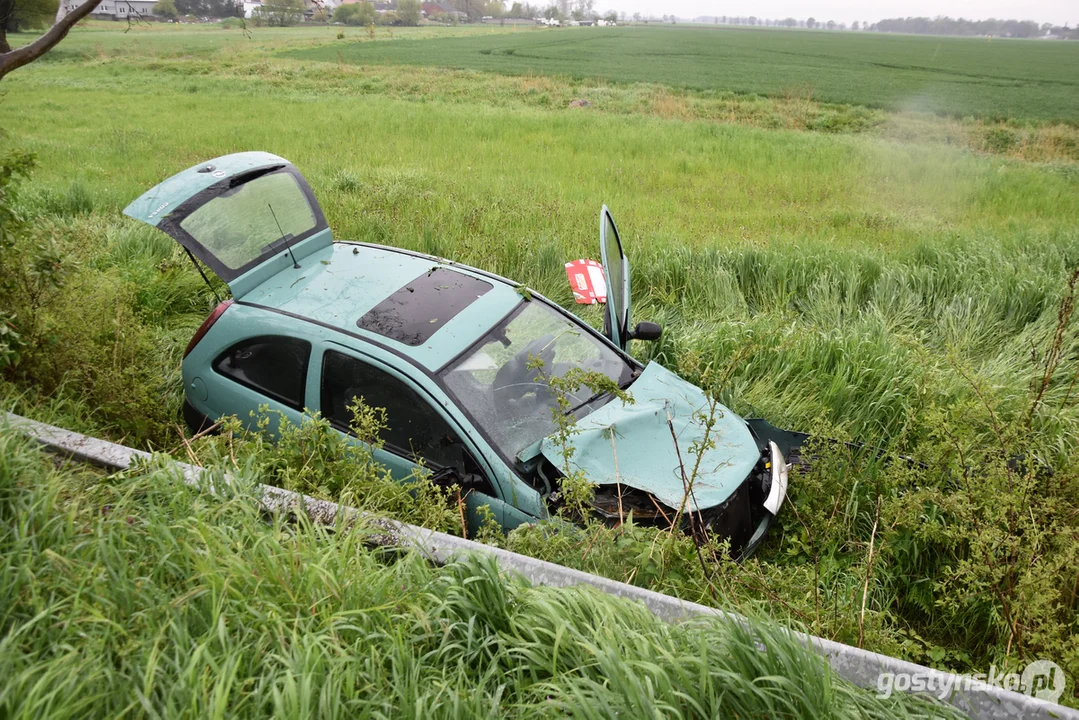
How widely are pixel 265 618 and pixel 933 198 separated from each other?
40.3ft

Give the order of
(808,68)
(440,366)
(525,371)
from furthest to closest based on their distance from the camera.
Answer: (808,68) < (525,371) < (440,366)

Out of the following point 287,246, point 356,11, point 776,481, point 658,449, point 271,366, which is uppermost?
point 356,11

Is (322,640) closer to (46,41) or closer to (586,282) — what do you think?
(586,282)

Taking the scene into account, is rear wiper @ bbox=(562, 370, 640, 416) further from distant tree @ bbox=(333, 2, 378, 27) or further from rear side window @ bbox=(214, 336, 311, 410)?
distant tree @ bbox=(333, 2, 378, 27)

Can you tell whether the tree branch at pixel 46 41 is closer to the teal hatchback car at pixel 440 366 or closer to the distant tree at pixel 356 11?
the teal hatchback car at pixel 440 366

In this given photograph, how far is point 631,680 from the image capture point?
187cm

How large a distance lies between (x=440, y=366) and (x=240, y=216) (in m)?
1.93

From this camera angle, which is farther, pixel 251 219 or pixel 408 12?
pixel 408 12

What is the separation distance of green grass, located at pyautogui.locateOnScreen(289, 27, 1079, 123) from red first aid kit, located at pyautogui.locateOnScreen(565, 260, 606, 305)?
25.0 meters

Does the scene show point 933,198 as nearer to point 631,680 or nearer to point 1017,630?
point 1017,630

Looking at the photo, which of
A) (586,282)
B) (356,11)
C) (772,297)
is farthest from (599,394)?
(356,11)

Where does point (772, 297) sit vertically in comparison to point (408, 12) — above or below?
below

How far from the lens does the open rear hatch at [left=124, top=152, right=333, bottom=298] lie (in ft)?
13.4

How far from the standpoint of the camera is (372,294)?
4078 millimetres
